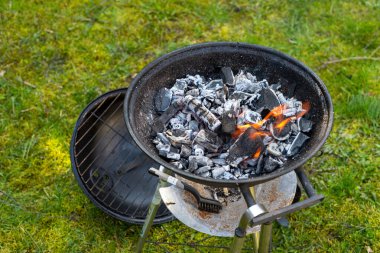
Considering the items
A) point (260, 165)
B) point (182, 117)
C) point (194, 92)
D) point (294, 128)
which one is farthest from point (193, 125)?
point (294, 128)

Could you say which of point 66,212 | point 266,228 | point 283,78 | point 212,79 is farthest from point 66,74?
Answer: point 266,228

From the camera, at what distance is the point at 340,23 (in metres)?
4.09

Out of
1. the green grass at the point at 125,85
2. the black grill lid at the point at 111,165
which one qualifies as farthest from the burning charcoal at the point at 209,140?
the green grass at the point at 125,85

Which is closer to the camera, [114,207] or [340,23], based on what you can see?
[114,207]

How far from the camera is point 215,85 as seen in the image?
7.43 feet

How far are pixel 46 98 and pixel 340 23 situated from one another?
9.15 ft

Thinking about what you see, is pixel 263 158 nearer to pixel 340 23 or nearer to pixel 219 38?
pixel 219 38

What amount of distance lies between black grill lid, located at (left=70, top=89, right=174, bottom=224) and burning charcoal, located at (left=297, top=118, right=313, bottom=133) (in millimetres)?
1036

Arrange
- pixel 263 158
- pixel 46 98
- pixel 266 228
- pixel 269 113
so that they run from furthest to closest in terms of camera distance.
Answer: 1. pixel 46 98
2. pixel 269 113
3. pixel 263 158
4. pixel 266 228

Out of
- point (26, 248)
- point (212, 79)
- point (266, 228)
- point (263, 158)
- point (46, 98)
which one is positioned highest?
point (212, 79)

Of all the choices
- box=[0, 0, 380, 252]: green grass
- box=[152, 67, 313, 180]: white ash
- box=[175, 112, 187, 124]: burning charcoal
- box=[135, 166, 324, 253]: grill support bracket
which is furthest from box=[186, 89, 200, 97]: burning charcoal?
box=[0, 0, 380, 252]: green grass

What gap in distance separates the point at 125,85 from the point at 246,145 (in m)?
1.91

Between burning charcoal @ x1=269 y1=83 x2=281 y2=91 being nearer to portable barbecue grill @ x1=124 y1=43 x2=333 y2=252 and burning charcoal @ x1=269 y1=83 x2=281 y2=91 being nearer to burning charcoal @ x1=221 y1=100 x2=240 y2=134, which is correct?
portable barbecue grill @ x1=124 y1=43 x2=333 y2=252

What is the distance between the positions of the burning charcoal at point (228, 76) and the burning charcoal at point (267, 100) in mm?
174
